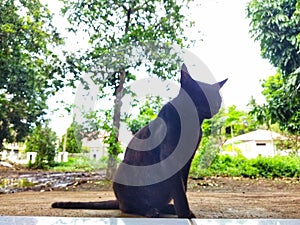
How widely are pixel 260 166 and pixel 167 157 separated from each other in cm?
97

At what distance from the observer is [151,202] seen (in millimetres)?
774

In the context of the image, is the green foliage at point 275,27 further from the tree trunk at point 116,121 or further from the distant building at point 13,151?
the distant building at point 13,151

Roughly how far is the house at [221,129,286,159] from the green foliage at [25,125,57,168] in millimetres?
853

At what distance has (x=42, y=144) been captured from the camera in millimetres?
1203

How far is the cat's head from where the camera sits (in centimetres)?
77

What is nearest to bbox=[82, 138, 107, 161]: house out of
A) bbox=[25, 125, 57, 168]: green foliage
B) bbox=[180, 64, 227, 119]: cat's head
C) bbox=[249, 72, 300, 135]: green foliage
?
bbox=[25, 125, 57, 168]: green foliage

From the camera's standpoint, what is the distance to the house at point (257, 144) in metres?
1.45

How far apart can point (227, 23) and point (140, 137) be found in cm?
71

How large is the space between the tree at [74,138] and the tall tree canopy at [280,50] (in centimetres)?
75

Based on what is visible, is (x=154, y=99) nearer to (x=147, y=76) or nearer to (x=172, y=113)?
(x=147, y=76)

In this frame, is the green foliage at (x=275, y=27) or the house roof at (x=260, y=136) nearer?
the green foliage at (x=275, y=27)

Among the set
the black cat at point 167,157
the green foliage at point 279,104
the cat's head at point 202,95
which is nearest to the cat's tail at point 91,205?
the black cat at point 167,157

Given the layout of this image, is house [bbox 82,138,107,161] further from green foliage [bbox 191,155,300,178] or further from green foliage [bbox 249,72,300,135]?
green foliage [bbox 249,72,300,135]

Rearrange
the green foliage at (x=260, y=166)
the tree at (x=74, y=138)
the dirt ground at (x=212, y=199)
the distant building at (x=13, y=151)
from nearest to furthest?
the dirt ground at (x=212, y=199) → the tree at (x=74, y=138) → the distant building at (x=13, y=151) → the green foliage at (x=260, y=166)
